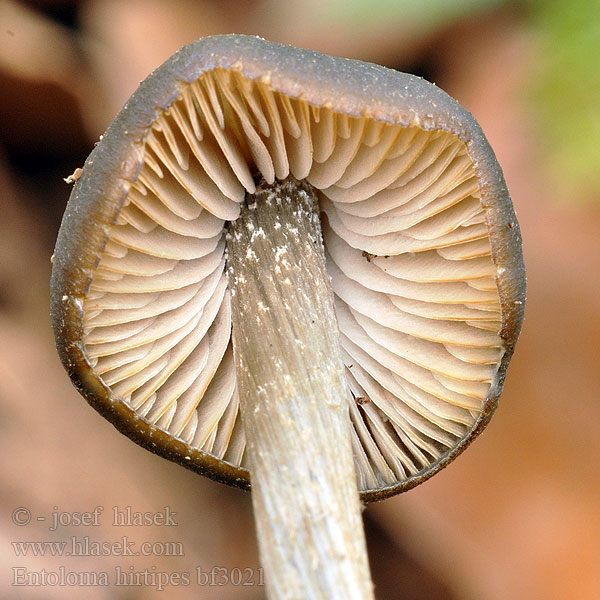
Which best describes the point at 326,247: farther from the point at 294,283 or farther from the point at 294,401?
the point at 294,401

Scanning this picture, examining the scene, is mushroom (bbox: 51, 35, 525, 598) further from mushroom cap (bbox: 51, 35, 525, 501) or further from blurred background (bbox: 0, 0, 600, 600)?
blurred background (bbox: 0, 0, 600, 600)

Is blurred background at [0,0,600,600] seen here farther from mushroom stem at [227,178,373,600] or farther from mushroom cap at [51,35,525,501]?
→ mushroom stem at [227,178,373,600]

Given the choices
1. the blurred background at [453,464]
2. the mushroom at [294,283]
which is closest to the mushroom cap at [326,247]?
the mushroom at [294,283]

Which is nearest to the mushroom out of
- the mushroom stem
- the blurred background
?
the mushroom stem

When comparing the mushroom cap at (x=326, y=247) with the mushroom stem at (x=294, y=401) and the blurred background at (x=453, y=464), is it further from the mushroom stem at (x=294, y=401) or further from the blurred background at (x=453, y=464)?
the blurred background at (x=453, y=464)

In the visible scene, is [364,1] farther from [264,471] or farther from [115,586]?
[115,586]

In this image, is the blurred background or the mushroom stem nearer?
the mushroom stem
